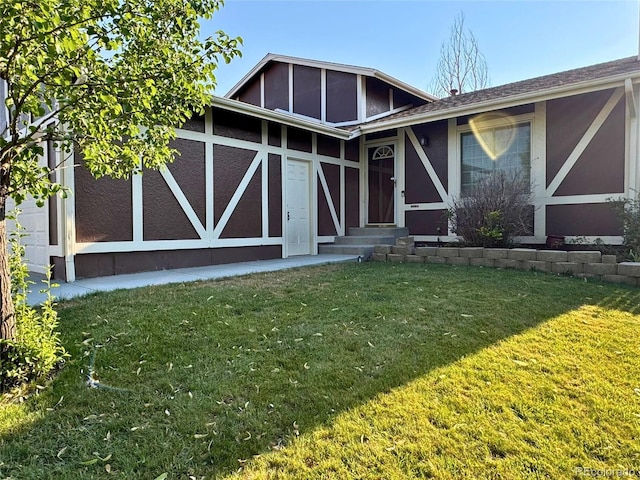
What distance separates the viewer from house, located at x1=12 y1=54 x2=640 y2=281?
5.77 m

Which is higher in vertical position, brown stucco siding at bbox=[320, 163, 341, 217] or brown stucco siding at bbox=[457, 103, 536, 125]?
brown stucco siding at bbox=[457, 103, 536, 125]

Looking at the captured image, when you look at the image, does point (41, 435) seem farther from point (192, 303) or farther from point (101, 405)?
point (192, 303)

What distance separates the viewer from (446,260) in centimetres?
685

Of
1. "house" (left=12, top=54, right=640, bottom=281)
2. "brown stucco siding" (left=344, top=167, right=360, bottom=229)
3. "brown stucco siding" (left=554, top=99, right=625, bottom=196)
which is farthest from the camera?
"brown stucco siding" (left=344, top=167, right=360, bottom=229)

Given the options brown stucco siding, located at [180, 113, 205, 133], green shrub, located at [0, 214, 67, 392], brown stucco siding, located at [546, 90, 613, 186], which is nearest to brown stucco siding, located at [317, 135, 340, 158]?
brown stucco siding, located at [180, 113, 205, 133]

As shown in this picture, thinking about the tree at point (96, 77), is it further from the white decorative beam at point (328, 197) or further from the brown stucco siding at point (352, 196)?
the brown stucco siding at point (352, 196)

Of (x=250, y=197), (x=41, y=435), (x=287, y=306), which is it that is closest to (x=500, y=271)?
(x=287, y=306)

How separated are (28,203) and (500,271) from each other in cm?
738

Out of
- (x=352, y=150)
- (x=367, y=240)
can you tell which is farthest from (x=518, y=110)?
(x=367, y=240)

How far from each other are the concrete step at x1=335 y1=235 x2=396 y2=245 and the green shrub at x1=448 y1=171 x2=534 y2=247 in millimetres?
1503

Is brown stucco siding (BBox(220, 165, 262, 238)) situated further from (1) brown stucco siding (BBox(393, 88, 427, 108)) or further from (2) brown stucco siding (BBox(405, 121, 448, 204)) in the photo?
(1) brown stucco siding (BBox(393, 88, 427, 108))

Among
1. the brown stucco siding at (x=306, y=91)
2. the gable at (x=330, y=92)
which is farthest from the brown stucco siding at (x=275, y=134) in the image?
the brown stucco siding at (x=306, y=91)

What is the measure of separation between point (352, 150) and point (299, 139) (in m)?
1.73

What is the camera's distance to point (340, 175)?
365 inches
